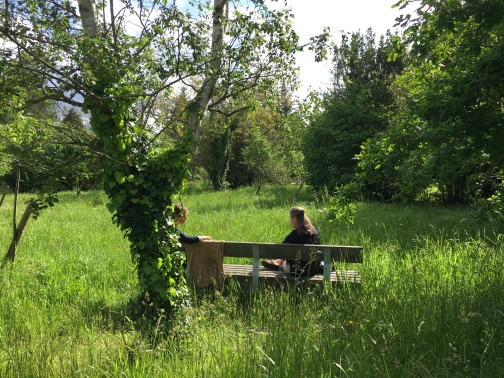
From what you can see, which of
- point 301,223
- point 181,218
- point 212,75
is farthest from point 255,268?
point 212,75

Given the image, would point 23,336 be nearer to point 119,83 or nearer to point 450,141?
point 119,83

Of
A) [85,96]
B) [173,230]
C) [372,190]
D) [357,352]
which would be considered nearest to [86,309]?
[173,230]

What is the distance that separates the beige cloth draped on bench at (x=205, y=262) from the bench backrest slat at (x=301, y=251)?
26 cm

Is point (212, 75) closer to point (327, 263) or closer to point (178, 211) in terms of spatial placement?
point (178, 211)

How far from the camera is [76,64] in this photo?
3.90 metres

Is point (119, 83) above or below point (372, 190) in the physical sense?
above

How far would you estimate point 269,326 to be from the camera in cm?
369

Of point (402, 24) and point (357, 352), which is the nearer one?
point (357, 352)

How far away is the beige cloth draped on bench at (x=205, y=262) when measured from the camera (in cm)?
580

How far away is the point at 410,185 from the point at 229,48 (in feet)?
9.10

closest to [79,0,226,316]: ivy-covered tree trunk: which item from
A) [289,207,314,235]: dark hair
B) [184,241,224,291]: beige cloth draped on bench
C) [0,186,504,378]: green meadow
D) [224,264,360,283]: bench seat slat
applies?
[0,186,504,378]: green meadow

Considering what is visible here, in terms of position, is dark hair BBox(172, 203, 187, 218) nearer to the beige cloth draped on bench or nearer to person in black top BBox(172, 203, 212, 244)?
person in black top BBox(172, 203, 212, 244)

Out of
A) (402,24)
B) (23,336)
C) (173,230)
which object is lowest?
(23,336)

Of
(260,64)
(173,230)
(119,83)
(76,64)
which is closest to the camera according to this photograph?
(76,64)
